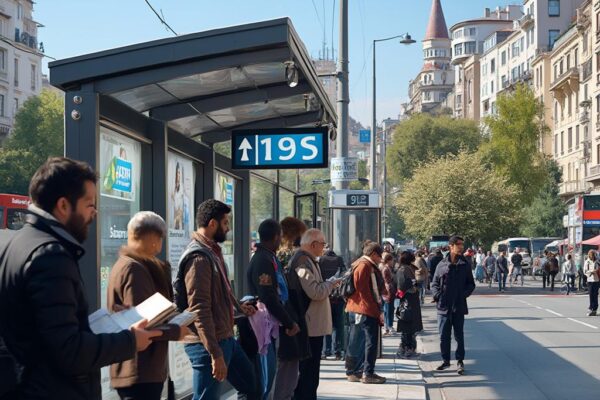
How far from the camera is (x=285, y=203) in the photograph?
15.3 metres

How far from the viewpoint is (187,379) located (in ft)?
29.5

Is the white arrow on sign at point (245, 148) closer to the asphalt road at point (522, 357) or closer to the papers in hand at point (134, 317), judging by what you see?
the asphalt road at point (522, 357)

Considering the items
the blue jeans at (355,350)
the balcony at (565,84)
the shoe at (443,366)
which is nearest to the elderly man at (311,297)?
the blue jeans at (355,350)

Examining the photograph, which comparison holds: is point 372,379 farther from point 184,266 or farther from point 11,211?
point 11,211

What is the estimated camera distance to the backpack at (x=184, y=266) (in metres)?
6.52

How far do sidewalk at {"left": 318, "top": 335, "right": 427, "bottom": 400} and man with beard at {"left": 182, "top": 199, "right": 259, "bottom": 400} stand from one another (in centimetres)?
459

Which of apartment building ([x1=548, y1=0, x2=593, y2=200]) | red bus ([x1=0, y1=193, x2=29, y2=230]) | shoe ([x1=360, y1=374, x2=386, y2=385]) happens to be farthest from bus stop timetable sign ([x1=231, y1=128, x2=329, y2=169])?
apartment building ([x1=548, y1=0, x2=593, y2=200])

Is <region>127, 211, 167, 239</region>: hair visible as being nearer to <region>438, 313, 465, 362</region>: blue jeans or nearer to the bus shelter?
the bus shelter

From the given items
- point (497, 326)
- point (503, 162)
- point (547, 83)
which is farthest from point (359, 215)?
point (547, 83)

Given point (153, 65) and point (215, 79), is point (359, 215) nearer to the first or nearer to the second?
point (215, 79)

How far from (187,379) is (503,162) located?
63462 millimetres

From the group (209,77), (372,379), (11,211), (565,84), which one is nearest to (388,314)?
(372,379)

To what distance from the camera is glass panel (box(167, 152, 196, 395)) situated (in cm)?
850

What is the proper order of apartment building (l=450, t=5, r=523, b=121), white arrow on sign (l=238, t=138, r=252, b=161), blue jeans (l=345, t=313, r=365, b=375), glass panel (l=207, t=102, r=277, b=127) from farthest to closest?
apartment building (l=450, t=5, r=523, b=121) < blue jeans (l=345, t=313, r=365, b=375) < white arrow on sign (l=238, t=138, r=252, b=161) < glass panel (l=207, t=102, r=277, b=127)
